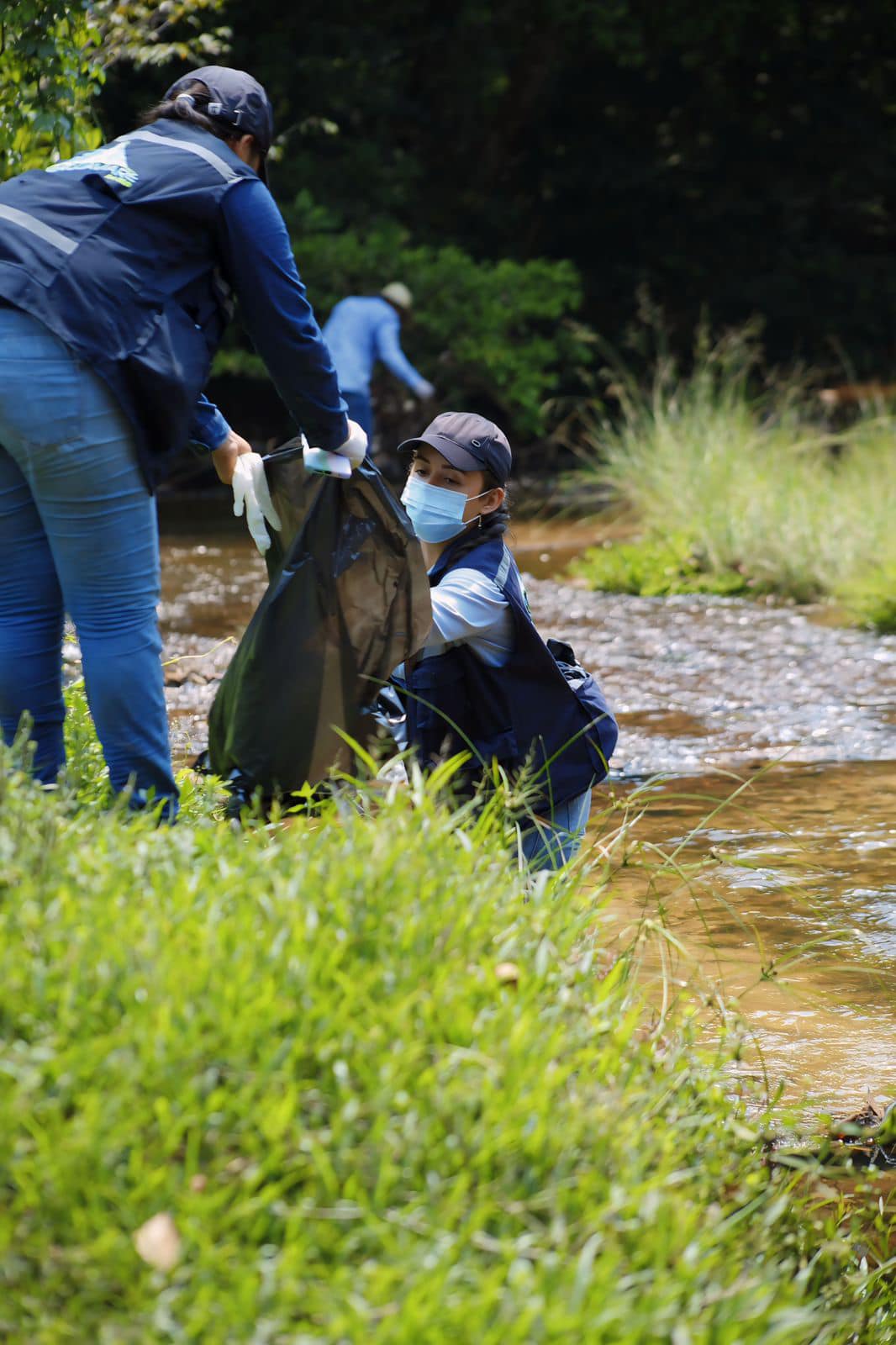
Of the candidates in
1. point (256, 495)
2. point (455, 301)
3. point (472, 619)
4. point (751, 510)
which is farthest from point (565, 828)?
point (455, 301)

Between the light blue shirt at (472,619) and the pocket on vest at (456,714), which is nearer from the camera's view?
the light blue shirt at (472,619)

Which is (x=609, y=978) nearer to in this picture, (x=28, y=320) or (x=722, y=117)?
(x=28, y=320)

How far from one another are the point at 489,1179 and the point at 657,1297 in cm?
25

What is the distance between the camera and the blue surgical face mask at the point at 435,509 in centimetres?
354

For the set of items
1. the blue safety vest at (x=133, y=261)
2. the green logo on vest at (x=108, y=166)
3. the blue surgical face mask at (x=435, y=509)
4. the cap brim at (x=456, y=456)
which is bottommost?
the blue surgical face mask at (x=435, y=509)

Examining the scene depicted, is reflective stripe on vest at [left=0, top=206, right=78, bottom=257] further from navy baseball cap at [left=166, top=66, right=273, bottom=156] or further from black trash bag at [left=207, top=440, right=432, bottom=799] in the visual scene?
black trash bag at [left=207, top=440, right=432, bottom=799]

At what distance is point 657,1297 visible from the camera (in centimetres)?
177

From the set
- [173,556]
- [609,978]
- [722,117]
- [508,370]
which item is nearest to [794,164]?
[722,117]

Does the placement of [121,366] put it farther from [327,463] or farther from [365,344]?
[365,344]

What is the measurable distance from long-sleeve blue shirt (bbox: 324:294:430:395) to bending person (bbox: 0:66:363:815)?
742 centimetres

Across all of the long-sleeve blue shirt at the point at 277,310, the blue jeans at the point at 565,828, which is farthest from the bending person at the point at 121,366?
the blue jeans at the point at 565,828

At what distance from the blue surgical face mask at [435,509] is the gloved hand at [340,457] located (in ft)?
1.38

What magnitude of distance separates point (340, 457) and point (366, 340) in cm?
776

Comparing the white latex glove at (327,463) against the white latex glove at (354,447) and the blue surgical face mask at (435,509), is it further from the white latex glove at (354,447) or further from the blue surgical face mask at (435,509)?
the blue surgical face mask at (435,509)
